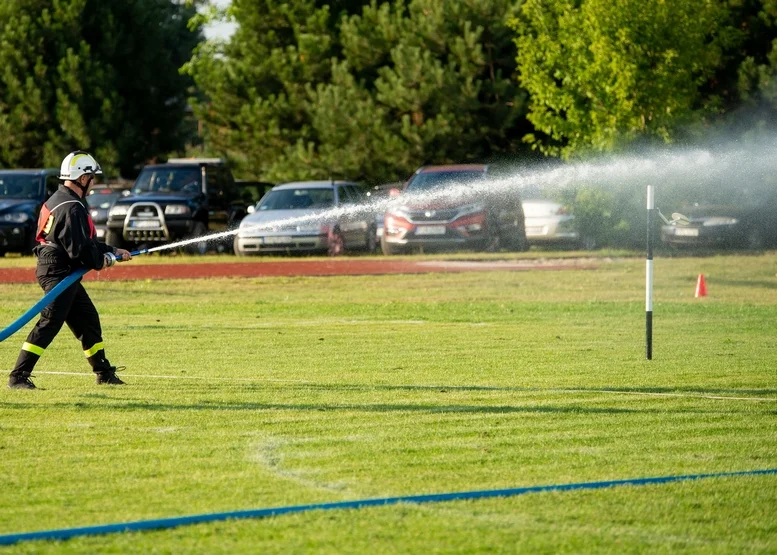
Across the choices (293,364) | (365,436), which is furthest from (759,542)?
(293,364)

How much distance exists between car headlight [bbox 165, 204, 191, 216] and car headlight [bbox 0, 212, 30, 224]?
3152 millimetres

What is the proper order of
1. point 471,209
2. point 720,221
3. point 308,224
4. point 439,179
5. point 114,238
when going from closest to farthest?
point 471,209, point 308,224, point 439,179, point 114,238, point 720,221

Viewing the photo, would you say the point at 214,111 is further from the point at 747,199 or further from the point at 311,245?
the point at 747,199

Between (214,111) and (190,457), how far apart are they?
36.6 meters

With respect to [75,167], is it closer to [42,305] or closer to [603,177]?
[42,305]

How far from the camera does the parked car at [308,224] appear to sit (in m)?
29.6

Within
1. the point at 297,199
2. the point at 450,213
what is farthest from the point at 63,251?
the point at 297,199

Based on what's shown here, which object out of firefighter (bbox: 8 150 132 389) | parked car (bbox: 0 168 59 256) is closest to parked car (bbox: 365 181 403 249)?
parked car (bbox: 0 168 59 256)

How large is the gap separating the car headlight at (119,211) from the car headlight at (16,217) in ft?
6.14

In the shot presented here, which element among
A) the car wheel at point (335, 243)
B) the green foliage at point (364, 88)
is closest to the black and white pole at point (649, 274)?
the car wheel at point (335, 243)

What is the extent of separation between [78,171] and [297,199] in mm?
20329

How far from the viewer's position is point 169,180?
32.8 meters

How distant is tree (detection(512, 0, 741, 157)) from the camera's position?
2788cm

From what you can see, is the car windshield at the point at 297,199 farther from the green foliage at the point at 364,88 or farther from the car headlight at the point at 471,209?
the green foliage at the point at 364,88
